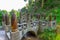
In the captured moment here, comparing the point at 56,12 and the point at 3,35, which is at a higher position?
the point at 56,12

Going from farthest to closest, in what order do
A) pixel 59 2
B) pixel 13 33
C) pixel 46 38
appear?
pixel 59 2 < pixel 46 38 < pixel 13 33

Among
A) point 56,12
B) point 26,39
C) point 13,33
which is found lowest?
point 26,39

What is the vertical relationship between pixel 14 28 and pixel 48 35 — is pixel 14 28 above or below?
above

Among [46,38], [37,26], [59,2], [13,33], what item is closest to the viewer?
[13,33]

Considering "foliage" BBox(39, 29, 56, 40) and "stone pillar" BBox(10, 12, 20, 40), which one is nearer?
"stone pillar" BBox(10, 12, 20, 40)

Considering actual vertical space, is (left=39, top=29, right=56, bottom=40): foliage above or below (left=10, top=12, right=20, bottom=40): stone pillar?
below

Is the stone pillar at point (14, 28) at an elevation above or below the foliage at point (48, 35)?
above

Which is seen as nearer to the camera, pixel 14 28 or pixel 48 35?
pixel 14 28

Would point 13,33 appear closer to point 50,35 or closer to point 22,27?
point 22,27

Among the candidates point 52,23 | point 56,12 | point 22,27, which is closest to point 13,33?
point 22,27

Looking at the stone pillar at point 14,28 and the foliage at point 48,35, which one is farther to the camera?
the foliage at point 48,35

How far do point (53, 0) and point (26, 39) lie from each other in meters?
10.4

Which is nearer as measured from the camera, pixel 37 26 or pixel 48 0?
pixel 37 26

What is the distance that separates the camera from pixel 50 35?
51.2 ft
